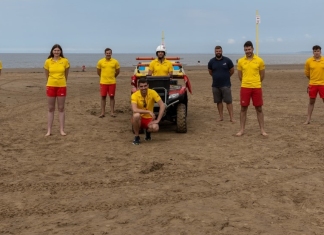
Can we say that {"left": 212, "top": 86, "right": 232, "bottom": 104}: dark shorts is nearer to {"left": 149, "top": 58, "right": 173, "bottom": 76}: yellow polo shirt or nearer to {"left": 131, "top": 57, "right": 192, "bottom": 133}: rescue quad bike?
{"left": 131, "top": 57, "right": 192, "bottom": 133}: rescue quad bike

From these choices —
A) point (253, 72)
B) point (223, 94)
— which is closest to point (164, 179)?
point (253, 72)

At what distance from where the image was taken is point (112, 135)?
7527 mm

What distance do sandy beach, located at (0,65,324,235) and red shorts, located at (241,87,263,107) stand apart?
589mm

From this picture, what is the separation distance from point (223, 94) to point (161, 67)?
1592 millimetres

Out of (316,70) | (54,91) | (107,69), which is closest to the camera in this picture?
(54,91)

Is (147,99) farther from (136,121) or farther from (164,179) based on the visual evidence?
(164,179)

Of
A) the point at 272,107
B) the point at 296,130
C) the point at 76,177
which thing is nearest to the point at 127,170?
the point at 76,177

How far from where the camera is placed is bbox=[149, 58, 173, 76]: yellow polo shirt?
26.5 feet

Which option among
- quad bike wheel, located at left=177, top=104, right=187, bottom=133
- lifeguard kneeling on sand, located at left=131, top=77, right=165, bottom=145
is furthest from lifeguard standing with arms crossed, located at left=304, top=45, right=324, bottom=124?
lifeguard kneeling on sand, located at left=131, top=77, right=165, bottom=145

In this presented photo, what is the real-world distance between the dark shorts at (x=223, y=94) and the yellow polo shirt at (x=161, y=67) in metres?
1.35

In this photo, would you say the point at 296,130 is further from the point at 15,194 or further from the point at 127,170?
the point at 15,194

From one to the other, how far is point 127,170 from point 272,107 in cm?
673

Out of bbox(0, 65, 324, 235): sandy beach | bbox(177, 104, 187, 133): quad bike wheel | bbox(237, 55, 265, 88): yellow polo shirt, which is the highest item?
bbox(237, 55, 265, 88): yellow polo shirt

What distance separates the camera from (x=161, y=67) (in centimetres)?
807
